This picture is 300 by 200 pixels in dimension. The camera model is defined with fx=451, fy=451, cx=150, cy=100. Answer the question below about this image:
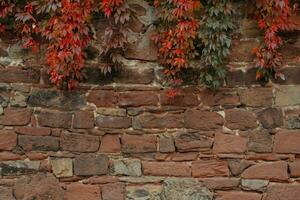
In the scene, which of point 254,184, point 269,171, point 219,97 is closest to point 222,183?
point 254,184

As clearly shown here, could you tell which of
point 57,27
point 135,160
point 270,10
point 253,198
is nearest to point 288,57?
point 270,10

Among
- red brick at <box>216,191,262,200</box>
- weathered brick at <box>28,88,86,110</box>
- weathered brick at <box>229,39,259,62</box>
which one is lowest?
red brick at <box>216,191,262,200</box>

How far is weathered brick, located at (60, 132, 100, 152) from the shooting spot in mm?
3703

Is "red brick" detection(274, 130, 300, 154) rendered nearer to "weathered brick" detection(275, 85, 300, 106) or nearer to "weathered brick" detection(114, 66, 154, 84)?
"weathered brick" detection(275, 85, 300, 106)

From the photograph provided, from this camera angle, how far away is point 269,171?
3.60m

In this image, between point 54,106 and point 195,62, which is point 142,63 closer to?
point 195,62

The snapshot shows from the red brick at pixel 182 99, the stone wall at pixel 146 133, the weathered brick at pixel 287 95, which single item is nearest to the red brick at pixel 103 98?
the stone wall at pixel 146 133

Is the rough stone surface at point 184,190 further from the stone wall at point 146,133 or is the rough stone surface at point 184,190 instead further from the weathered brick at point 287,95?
the weathered brick at point 287,95

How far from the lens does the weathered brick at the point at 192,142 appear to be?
3641 mm

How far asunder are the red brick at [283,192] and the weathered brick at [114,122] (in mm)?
1256

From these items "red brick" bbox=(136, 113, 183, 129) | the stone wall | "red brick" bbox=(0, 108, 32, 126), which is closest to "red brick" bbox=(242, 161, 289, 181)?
the stone wall

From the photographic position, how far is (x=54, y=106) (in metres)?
3.74

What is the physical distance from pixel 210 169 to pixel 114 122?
2.85ft

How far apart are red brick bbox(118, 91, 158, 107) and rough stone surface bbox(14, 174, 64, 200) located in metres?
0.85
